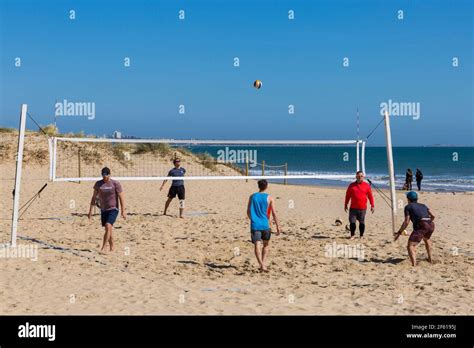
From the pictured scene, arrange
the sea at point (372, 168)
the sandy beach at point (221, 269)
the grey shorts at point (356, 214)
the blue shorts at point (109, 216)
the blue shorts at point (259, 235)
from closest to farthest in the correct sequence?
the sandy beach at point (221, 269), the blue shorts at point (259, 235), the blue shorts at point (109, 216), the grey shorts at point (356, 214), the sea at point (372, 168)

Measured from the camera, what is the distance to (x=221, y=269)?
8.78 meters

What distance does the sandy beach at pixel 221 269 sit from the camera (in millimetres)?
6720

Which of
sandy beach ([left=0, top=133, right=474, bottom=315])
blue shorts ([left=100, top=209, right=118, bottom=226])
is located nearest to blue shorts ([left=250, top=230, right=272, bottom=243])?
sandy beach ([left=0, top=133, right=474, bottom=315])

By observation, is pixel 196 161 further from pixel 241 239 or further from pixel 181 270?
pixel 181 270

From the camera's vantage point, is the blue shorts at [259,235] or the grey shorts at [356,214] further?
the grey shorts at [356,214]

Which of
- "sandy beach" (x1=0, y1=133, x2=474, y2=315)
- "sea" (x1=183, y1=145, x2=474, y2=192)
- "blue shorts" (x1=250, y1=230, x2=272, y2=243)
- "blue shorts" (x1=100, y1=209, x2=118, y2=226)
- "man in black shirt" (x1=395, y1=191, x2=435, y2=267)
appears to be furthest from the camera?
"sea" (x1=183, y1=145, x2=474, y2=192)

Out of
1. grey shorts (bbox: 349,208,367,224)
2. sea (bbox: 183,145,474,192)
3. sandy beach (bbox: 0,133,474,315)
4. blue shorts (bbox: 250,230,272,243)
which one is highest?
sea (bbox: 183,145,474,192)

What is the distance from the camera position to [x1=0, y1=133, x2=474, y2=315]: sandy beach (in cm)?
672

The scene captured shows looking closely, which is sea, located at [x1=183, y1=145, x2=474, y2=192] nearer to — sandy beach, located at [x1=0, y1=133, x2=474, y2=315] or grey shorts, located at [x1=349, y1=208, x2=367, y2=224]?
grey shorts, located at [x1=349, y1=208, x2=367, y2=224]

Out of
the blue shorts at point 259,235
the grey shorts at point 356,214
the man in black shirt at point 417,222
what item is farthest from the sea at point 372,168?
the blue shorts at point 259,235

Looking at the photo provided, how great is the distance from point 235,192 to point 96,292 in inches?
609

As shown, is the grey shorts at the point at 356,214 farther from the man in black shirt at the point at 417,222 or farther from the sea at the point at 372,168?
the man in black shirt at the point at 417,222

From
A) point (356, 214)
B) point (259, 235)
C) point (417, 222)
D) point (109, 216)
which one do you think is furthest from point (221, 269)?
point (356, 214)

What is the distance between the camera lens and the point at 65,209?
15.6 meters
